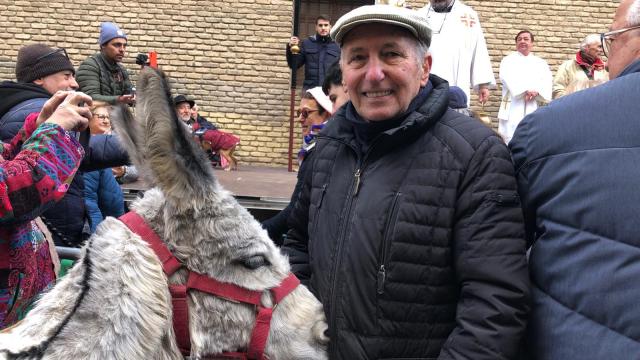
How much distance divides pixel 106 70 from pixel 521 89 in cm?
599

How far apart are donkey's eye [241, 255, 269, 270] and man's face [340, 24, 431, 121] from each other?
0.60m

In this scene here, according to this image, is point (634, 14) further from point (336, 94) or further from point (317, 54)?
point (317, 54)

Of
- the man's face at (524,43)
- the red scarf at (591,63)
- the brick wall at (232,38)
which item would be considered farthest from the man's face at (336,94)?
the brick wall at (232,38)

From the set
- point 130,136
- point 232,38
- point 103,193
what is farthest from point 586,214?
point 232,38

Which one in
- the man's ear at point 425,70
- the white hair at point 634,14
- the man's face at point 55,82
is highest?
the white hair at point 634,14

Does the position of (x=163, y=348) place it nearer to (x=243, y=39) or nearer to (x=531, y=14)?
(x=243, y=39)

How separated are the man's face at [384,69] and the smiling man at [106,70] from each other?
5.63m

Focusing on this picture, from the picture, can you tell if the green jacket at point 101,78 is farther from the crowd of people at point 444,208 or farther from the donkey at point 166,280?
the donkey at point 166,280

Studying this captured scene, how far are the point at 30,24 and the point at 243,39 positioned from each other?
168 inches

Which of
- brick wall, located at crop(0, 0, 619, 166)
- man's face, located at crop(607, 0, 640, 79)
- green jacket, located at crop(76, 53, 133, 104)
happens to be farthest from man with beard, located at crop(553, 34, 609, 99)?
man's face, located at crop(607, 0, 640, 79)

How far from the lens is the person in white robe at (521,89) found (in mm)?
8758

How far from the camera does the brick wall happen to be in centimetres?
1153

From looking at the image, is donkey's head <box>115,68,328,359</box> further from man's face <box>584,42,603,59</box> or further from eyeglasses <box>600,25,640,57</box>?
man's face <box>584,42,603,59</box>

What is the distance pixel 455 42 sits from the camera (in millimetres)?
6312
